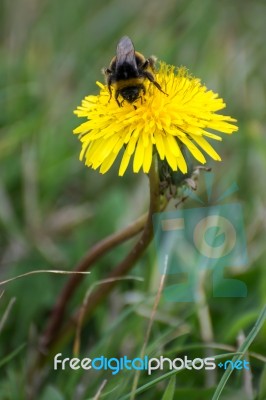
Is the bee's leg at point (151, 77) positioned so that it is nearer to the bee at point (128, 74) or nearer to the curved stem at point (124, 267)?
the bee at point (128, 74)

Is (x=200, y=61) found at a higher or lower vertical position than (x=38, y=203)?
higher

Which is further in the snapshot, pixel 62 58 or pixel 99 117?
pixel 62 58

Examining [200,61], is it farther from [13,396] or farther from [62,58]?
[13,396]

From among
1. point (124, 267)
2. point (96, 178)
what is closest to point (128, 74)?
point (124, 267)

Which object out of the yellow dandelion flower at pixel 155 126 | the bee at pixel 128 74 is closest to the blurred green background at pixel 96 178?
the yellow dandelion flower at pixel 155 126

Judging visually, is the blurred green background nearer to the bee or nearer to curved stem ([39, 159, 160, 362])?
curved stem ([39, 159, 160, 362])

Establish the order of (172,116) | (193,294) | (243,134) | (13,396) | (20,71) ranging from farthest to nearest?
1. (20,71)
2. (243,134)
3. (193,294)
4. (13,396)
5. (172,116)

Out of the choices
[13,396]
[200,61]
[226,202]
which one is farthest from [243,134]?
[13,396]

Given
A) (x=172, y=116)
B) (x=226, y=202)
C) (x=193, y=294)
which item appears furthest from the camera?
(x=226, y=202)
